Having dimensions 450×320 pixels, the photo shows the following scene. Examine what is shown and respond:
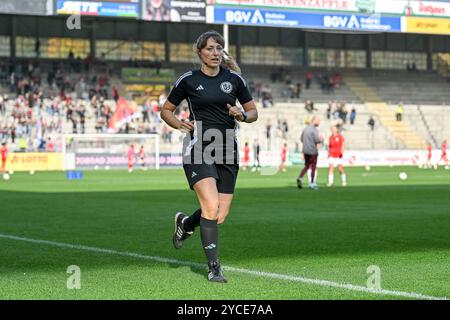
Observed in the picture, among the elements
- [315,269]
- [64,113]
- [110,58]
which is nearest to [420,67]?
[110,58]

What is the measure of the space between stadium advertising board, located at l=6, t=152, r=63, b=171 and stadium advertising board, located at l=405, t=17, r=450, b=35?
24879mm

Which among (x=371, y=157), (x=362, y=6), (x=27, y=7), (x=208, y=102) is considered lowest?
(x=371, y=157)

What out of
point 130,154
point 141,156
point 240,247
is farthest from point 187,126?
point 141,156

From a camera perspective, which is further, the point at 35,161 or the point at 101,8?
the point at 101,8

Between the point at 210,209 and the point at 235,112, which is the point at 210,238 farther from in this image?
the point at 235,112

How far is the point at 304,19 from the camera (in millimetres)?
62344

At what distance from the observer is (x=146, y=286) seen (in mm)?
9016

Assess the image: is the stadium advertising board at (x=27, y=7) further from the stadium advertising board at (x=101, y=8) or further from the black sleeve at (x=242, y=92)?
the black sleeve at (x=242, y=92)

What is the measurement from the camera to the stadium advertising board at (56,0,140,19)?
56062 millimetres

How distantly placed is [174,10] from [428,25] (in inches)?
718

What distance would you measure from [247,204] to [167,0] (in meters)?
37.9

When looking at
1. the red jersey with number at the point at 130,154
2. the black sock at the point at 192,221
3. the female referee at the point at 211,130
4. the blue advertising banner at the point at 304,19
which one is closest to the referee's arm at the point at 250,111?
the female referee at the point at 211,130

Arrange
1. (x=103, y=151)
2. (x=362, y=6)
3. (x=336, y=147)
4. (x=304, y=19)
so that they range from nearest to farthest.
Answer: (x=336, y=147), (x=103, y=151), (x=304, y=19), (x=362, y=6)

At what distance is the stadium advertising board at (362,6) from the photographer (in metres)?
60.7
